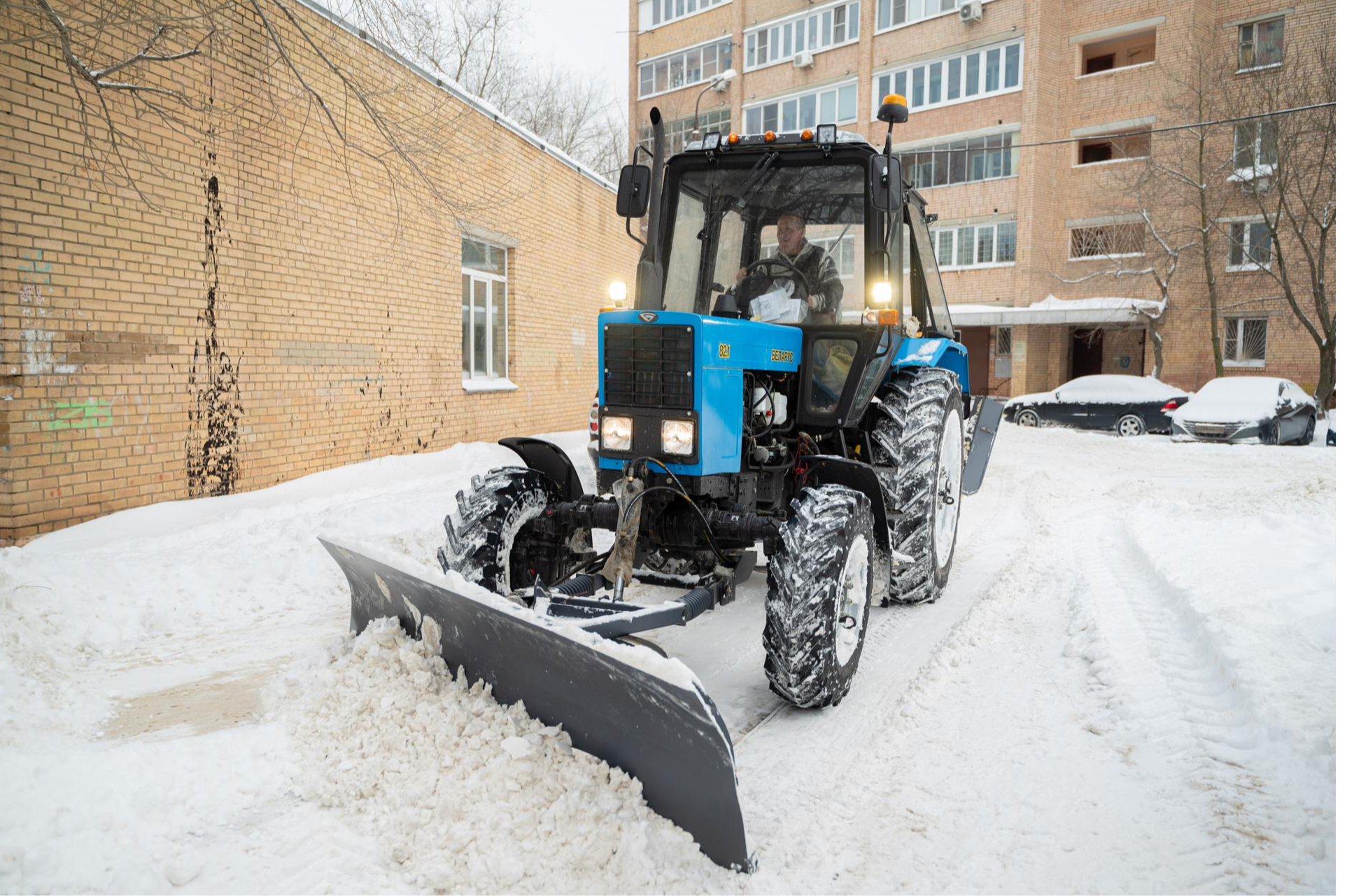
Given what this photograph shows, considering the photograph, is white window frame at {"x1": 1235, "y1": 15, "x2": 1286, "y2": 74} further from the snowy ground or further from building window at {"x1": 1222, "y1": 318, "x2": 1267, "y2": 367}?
the snowy ground

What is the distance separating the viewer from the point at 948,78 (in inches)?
1075

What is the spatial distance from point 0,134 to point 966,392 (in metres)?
6.81

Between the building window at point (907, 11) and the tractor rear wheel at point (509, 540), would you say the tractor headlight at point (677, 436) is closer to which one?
the tractor rear wheel at point (509, 540)

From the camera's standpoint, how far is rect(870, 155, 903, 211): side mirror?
425cm

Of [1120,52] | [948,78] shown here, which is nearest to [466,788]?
[948,78]

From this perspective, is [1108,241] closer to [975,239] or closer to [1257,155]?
[975,239]

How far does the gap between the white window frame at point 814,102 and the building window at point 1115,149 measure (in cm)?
747

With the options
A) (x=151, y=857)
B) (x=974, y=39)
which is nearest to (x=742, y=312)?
(x=151, y=857)

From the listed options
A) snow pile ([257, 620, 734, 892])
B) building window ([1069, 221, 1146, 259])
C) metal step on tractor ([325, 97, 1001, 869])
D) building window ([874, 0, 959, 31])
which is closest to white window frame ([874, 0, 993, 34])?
building window ([874, 0, 959, 31])

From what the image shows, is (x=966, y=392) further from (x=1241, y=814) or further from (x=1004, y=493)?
(x=1241, y=814)

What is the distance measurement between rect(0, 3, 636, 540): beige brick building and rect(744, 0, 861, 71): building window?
881 inches

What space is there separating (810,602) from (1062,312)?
24.4m

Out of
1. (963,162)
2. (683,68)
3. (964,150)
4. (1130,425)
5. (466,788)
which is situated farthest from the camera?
(683,68)

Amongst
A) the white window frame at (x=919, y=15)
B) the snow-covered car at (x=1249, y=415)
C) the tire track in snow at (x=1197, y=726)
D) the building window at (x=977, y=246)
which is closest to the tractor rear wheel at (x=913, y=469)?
the tire track in snow at (x=1197, y=726)
